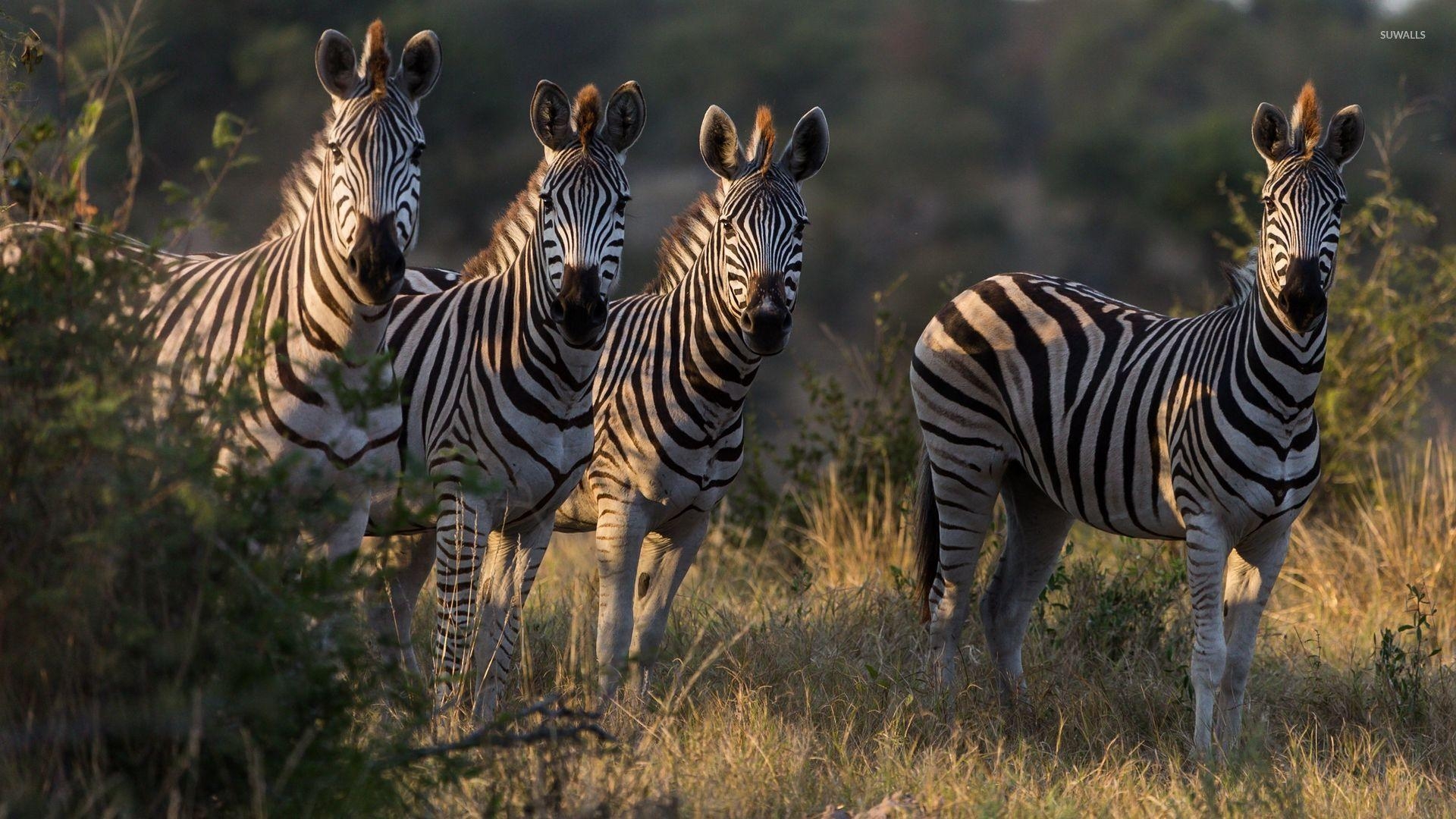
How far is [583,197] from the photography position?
4508mm

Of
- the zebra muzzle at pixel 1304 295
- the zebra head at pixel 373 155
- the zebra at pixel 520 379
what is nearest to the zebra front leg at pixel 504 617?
the zebra at pixel 520 379

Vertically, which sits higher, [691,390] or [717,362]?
[717,362]

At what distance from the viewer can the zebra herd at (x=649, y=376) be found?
156 inches

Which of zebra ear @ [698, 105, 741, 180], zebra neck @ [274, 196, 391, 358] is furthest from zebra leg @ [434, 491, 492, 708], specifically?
zebra ear @ [698, 105, 741, 180]

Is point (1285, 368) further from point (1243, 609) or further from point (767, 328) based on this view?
point (767, 328)

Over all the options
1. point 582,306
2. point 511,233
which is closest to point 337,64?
point 582,306

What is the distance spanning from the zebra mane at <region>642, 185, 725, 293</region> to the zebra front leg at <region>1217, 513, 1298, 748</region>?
236cm

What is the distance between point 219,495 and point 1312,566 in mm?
5879

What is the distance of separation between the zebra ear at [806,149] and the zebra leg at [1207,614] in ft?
6.39

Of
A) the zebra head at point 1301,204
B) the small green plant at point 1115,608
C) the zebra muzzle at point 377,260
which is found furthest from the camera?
the small green plant at point 1115,608

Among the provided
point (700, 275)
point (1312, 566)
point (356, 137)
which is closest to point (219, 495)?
point (356, 137)

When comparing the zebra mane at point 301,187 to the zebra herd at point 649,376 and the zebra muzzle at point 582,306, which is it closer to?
the zebra herd at point 649,376

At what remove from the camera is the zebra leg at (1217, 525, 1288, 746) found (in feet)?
15.9

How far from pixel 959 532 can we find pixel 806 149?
1725mm
